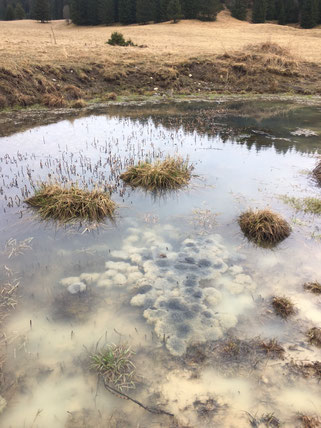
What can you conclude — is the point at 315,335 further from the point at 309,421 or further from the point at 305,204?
the point at 305,204

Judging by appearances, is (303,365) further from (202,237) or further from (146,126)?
(146,126)

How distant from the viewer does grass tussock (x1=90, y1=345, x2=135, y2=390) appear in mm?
4531

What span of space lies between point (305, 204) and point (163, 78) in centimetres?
2423

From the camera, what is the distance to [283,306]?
19.1 ft

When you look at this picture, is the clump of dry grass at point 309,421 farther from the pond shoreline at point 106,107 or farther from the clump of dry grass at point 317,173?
the pond shoreline at point 106,107

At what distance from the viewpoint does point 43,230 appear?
8445 mm

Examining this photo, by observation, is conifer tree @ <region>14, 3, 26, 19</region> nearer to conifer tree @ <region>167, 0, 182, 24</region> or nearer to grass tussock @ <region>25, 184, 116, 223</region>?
conifer tree @ <region>167, 0, 182, 24</region>

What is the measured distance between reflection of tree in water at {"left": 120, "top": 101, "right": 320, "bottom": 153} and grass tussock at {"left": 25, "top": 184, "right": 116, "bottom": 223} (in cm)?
888

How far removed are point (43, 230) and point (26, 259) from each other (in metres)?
1.37

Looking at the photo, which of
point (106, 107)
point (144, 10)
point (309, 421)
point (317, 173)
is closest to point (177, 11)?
point (144, 10)

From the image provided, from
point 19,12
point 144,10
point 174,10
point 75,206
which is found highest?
point 19,12

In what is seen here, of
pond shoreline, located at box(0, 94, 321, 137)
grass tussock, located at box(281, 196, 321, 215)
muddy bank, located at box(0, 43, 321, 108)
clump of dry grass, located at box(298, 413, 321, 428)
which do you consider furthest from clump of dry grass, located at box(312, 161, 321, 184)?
muddy bank, located at box(0, 43, 321, 108)

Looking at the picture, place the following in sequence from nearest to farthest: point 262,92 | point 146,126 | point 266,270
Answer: point 266,270 → point 146,126 → point 262,92

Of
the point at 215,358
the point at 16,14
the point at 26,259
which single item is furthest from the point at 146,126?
the point at 16,14
